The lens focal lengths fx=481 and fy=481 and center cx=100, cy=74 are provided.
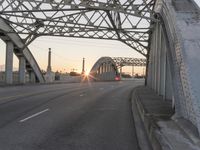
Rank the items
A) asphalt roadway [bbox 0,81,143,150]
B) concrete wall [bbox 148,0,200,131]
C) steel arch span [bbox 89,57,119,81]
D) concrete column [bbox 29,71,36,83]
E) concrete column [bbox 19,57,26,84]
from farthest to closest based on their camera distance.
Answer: steel arch span [bbox 89,57,119,81], concrete column [bbox 29,71,36,83], concrete column [bbox 19,57,26,84], concrete wall [bbox 148,0,200,131], asphalt roadway [bbox 0,81,143,150]

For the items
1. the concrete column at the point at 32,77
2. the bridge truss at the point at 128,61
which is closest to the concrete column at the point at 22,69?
the concrete column at the point at 32,77

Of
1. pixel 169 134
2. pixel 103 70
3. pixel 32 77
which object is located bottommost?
pixel 169 134

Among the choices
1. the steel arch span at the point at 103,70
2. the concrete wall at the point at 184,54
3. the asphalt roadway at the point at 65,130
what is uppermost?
the steel arch span at the point at 103,70

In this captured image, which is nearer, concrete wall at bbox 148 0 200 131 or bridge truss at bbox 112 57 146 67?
concrete wall at bbox 148 0 200 131

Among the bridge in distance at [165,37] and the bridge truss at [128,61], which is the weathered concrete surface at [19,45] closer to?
the bridge in distance at [165,37]

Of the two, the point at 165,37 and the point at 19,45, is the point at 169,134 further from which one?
the point at 19,45

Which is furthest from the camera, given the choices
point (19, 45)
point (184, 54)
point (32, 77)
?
point (32, 77)

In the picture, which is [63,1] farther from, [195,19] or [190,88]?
[190,88]

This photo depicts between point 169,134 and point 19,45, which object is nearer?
point 169,134

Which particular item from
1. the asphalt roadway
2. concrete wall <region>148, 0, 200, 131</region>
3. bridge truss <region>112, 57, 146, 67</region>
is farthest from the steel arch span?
concrete wall <region>148, 0, 200, 131</region>

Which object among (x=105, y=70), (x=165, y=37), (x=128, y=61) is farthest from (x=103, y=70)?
(x=165, y=37)

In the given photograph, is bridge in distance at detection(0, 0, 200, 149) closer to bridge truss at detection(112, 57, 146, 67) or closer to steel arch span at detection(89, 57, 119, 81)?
steel arch span at detection(89, 57, 119, 81)

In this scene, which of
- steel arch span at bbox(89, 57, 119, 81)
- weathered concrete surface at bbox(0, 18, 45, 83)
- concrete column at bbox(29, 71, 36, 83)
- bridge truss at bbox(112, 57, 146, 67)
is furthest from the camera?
bridge truss at bbox(112, 57, 146, 67)

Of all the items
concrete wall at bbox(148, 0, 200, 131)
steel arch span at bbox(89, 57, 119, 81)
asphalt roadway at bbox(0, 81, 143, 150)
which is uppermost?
steel arch span at bbox(89, 57, 119, 81)
